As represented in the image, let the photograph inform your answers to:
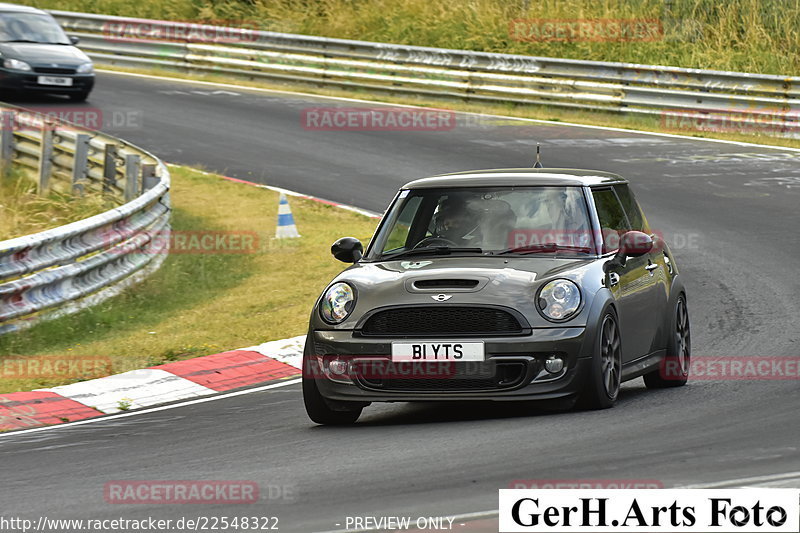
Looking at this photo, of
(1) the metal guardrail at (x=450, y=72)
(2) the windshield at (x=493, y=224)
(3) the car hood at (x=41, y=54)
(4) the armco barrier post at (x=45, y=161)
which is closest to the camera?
(2) the windshield at (x=493, y=224)

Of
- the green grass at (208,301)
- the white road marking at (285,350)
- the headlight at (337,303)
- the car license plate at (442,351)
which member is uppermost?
the headlight at (337,303)

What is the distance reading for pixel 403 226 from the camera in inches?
359

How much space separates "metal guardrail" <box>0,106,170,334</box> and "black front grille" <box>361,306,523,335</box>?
4.83 metres

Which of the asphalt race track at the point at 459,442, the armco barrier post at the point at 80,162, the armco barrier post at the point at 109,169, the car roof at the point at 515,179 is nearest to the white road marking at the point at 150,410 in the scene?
the asphalt race track at the point at 459,442

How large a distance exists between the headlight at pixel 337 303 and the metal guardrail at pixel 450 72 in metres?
16.4

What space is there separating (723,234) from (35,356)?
8.42 metres

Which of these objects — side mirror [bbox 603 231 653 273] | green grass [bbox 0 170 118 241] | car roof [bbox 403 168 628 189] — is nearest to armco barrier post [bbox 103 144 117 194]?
green grass [bbox 0 170 118 241]

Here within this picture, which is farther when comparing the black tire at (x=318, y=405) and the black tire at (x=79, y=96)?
the black tire at (x=79, y=96)

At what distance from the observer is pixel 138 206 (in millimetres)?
14188

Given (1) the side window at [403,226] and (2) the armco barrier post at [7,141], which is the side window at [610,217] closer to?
(1) the side window at [403,226]

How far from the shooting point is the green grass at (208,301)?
1150cm

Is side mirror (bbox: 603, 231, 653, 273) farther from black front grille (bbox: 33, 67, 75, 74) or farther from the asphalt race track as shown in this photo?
black front grille (bbox: 33, 67, 75, 74)

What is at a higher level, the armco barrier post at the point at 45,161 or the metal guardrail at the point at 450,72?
the metal guardrail at the point at 450,72

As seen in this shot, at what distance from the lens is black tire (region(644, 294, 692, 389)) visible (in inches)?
372
